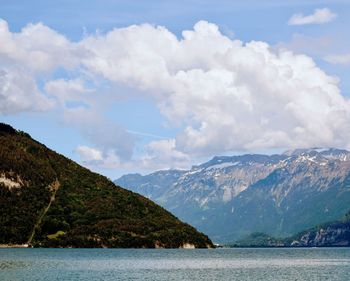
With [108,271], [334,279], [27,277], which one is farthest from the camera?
[108,271]

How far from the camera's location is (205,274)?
196m

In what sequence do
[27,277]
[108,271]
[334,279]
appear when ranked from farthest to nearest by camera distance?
1. [108,271]
2. [334,279]
3. [27,277]

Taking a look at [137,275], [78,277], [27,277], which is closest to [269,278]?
[137,275]

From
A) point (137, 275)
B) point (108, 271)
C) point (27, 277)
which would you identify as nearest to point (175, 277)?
point (137, 275)

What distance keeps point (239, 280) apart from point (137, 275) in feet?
94.6

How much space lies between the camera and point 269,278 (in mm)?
180000

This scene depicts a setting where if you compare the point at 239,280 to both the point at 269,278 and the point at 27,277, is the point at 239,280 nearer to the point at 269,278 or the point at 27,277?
the point at 269,278

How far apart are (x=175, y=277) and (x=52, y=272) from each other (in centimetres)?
3434

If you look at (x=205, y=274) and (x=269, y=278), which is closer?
(x=269, y=278)

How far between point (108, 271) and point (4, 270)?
29724mm

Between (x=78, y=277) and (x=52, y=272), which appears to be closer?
(x=78, y=277)

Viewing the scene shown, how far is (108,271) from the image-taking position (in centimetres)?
19588

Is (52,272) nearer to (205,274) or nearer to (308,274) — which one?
(205,274)

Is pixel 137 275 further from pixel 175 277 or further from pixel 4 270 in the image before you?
pixel 4 270
